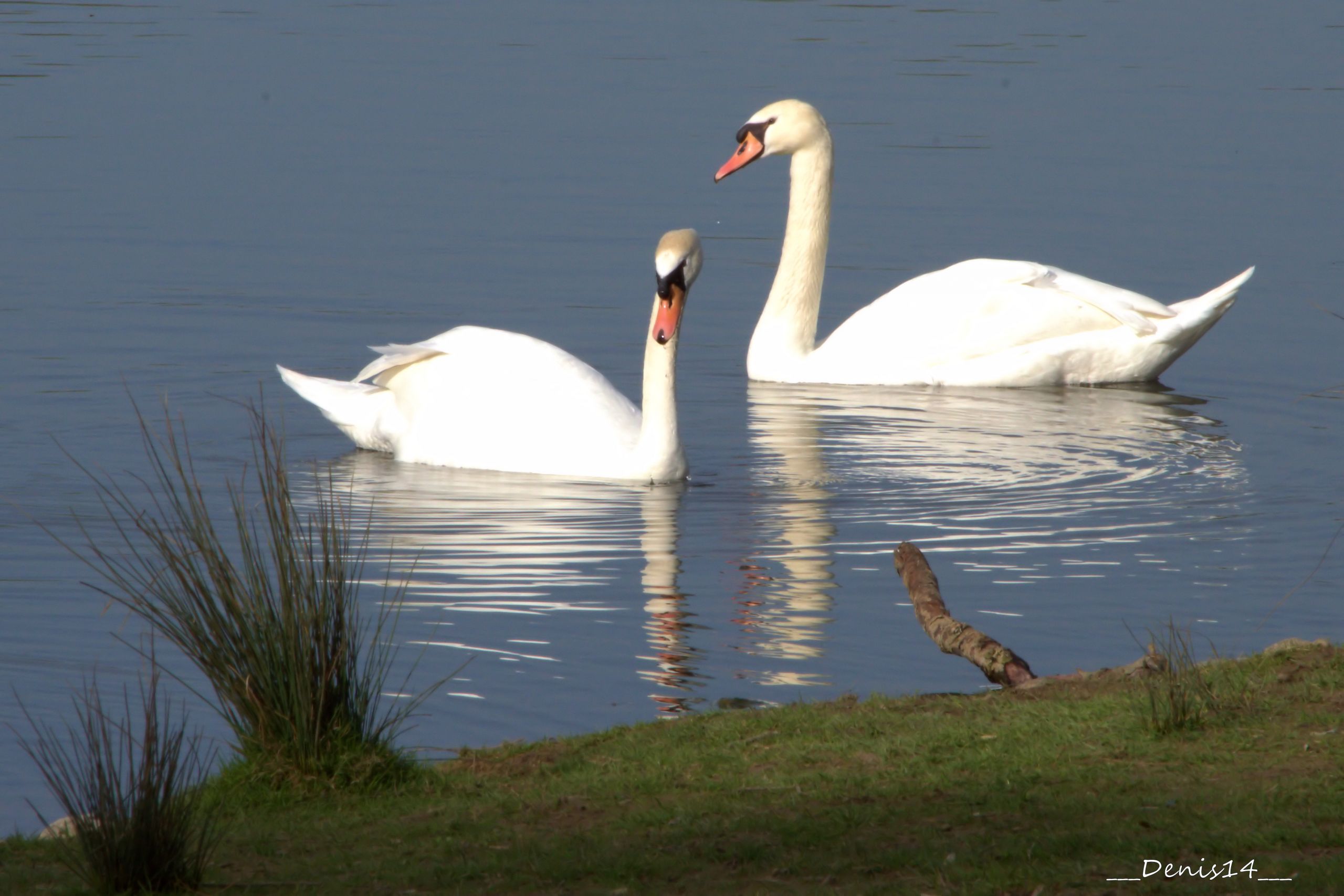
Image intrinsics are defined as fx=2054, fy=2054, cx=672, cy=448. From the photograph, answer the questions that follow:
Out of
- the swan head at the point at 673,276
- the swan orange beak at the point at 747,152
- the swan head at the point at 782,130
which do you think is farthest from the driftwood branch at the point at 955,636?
the swan head at the point at 782,130

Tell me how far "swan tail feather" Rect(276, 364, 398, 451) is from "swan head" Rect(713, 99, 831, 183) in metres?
4.92

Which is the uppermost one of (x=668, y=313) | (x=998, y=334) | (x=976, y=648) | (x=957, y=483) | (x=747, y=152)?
(x=747, y=152)

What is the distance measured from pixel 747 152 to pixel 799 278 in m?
1.20

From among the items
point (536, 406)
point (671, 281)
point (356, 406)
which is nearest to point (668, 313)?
point (671, 281)

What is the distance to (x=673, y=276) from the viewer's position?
10.4m

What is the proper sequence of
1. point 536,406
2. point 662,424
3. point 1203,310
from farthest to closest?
point 1203,310
point 536,406
point 662,424

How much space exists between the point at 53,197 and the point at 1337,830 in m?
15.6

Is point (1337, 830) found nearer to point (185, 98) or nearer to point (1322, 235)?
point (1322, 235)

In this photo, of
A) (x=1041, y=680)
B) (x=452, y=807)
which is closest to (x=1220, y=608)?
(x=1041, y=680)

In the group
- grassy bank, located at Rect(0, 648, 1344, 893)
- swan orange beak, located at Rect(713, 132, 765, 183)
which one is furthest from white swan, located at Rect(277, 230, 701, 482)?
swan orange beak, located at Rect(713, 132, 765, 183)

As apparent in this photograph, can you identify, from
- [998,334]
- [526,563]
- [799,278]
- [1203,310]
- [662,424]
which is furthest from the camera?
[799,278]

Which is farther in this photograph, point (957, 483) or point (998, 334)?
point (998, 334)

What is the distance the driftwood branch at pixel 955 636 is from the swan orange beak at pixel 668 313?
338cm

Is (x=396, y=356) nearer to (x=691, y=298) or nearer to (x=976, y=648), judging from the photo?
(x=976, y=648)
